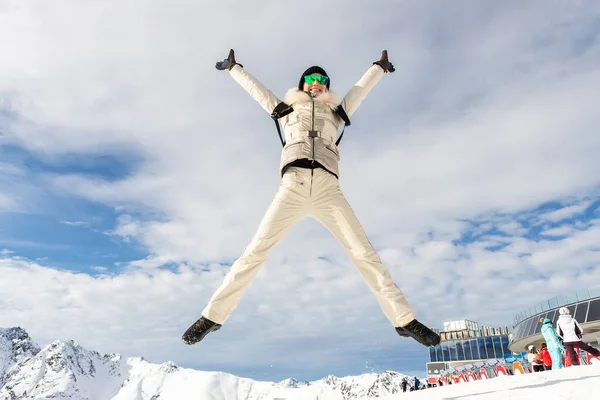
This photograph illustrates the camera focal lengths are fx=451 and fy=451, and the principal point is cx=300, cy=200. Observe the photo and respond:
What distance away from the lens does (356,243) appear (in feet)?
16.5

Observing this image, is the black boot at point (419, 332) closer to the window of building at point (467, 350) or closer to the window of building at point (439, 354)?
the window of building at point (467, 350)

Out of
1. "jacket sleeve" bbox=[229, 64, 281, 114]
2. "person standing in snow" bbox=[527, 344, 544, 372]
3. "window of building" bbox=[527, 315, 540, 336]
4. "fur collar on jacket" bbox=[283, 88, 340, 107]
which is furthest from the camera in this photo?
"window of building" bbox=[527, 315, 540, 336]

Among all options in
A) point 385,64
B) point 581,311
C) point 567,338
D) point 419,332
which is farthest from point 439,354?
point 419,332

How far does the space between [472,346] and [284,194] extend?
85.5 metres

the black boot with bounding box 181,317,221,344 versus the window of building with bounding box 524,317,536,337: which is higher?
the window of building with bounding box 524,317,536,337

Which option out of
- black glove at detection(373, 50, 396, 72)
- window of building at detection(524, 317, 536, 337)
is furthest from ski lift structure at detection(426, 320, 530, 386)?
black glove at detection(373, 50, 396, 72)

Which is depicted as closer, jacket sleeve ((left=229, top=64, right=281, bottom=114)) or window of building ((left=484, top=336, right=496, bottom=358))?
jacket sleeve ((left=229, top=64, right=281, bottom=114))

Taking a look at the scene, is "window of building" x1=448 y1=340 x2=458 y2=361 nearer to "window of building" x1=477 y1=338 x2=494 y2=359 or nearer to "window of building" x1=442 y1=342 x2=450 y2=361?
"window of building" x1=442 y1=342 x2=450 y2=361

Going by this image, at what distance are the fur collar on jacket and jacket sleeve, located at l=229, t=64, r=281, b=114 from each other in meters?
0.20

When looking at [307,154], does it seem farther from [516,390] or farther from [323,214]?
[516,390]

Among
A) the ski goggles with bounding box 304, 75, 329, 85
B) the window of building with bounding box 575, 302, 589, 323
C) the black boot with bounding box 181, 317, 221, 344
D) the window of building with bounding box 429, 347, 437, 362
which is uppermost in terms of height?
the window of building with bounding box 429, 347, 437, 362

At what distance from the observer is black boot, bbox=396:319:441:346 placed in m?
4.78

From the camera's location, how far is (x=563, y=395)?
3.40 metres

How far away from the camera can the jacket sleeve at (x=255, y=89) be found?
5.85 meters
